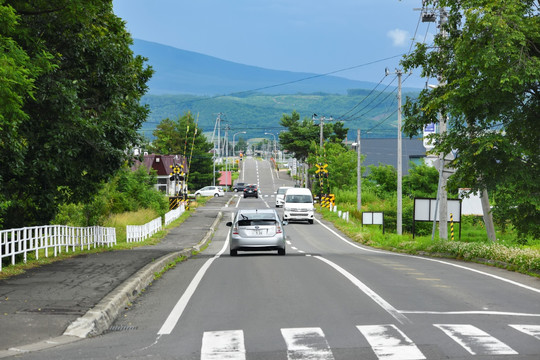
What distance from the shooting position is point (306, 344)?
293 inches

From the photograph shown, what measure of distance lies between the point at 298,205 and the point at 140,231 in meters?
18.3

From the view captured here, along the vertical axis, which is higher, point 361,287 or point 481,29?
point 481,29

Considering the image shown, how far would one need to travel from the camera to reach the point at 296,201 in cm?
5100

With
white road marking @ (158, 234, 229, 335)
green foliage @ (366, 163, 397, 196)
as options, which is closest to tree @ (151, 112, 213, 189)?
green foliage @ (366, 163, 397, 196)

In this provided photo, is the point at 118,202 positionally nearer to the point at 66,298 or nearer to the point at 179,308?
the point at 66,298

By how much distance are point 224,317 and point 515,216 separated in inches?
542

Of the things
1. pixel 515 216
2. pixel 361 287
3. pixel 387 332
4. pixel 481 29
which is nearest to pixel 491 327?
pixel 387 332

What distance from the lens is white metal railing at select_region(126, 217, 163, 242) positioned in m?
32.8

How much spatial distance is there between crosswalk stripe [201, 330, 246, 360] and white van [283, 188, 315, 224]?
138 feet

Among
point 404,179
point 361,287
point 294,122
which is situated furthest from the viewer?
point 294,122

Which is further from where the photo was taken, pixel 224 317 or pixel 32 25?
pixel 32 25

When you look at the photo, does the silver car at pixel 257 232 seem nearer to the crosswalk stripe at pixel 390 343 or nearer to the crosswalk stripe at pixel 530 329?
the crosswalk stripe at pixel 390 343

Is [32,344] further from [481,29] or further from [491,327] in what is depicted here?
[481,29]

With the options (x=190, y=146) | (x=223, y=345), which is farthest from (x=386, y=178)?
(x=223, y=345)
